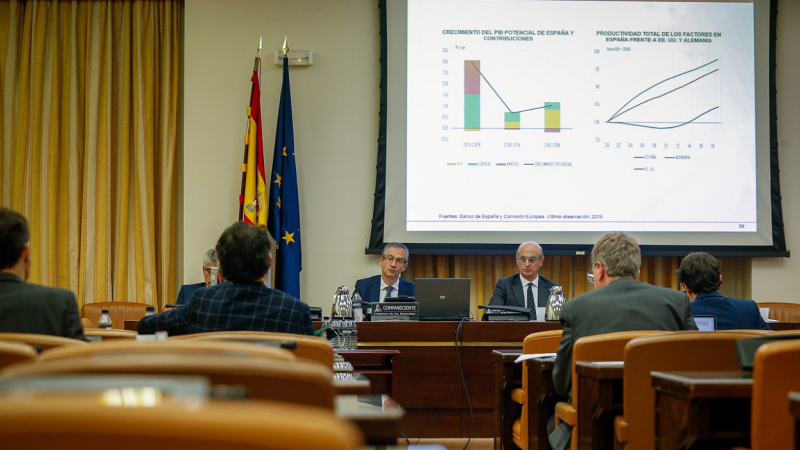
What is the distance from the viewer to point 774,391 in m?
1.69

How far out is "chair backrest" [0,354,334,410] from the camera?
85cm

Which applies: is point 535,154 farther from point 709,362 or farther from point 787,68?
point 709,362

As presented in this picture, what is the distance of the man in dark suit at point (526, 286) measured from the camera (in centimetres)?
554

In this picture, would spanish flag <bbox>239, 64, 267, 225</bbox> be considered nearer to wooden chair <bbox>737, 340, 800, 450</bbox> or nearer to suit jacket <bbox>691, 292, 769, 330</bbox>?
suit jacket <bbox>691, 292, 769, 330</bbox>

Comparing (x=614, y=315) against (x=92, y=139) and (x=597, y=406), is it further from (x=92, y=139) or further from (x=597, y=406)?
(x=92, y=139)

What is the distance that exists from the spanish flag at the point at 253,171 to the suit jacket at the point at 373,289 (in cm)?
94

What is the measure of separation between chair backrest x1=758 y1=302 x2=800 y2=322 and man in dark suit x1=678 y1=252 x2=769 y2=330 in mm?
2309

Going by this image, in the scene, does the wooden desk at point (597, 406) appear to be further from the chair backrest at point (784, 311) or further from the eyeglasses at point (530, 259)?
the chair backrest at point (784, 311)

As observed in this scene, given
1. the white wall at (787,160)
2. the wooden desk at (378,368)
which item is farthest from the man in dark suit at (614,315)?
the white wall at (787,160)

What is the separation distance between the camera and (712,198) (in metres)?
6.30

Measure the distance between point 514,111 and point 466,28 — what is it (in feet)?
2.58

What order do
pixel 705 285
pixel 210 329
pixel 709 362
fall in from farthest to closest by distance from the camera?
1. pixel 705 285
2. pixel 210 329
3. pixel 709 362

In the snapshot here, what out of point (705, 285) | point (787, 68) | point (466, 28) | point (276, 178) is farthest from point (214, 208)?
point (787, 68)

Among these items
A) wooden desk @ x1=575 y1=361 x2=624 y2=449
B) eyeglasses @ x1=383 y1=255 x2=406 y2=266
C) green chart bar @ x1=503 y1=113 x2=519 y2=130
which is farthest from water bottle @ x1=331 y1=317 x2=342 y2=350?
green chart bar @ x1=503 y1=113 x2=519 y2=130
